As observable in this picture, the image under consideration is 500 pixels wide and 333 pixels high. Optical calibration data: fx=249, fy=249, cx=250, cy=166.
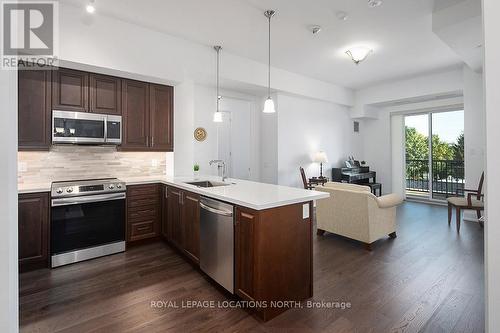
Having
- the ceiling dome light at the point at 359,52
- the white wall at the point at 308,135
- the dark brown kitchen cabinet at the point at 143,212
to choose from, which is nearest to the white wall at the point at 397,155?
the white wall at the point at 308,135

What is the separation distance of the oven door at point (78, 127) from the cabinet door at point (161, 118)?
69 cm

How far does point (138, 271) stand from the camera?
2.76 meters

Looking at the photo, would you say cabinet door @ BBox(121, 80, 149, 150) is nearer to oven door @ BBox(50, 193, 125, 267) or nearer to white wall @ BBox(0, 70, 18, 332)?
oven door @ BBox(50, 193, 125, 267)

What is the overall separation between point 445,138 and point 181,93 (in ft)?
21.2

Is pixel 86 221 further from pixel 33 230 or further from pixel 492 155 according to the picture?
pixel 492 155

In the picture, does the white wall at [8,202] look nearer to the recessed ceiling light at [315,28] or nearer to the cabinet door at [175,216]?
the cabinet door at [175,216]

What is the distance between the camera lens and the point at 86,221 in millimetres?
3041

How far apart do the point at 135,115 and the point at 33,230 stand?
1.86 meters

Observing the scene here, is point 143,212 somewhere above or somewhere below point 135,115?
below

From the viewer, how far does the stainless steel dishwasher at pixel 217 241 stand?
2.17 m

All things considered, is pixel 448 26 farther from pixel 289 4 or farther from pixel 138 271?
pixel 138 271

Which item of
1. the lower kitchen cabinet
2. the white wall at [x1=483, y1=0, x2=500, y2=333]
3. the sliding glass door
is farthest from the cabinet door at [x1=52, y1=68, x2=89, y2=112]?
the sliding glass door

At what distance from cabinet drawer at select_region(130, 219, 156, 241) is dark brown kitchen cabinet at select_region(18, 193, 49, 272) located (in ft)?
3.00

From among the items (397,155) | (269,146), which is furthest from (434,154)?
(269,146)
